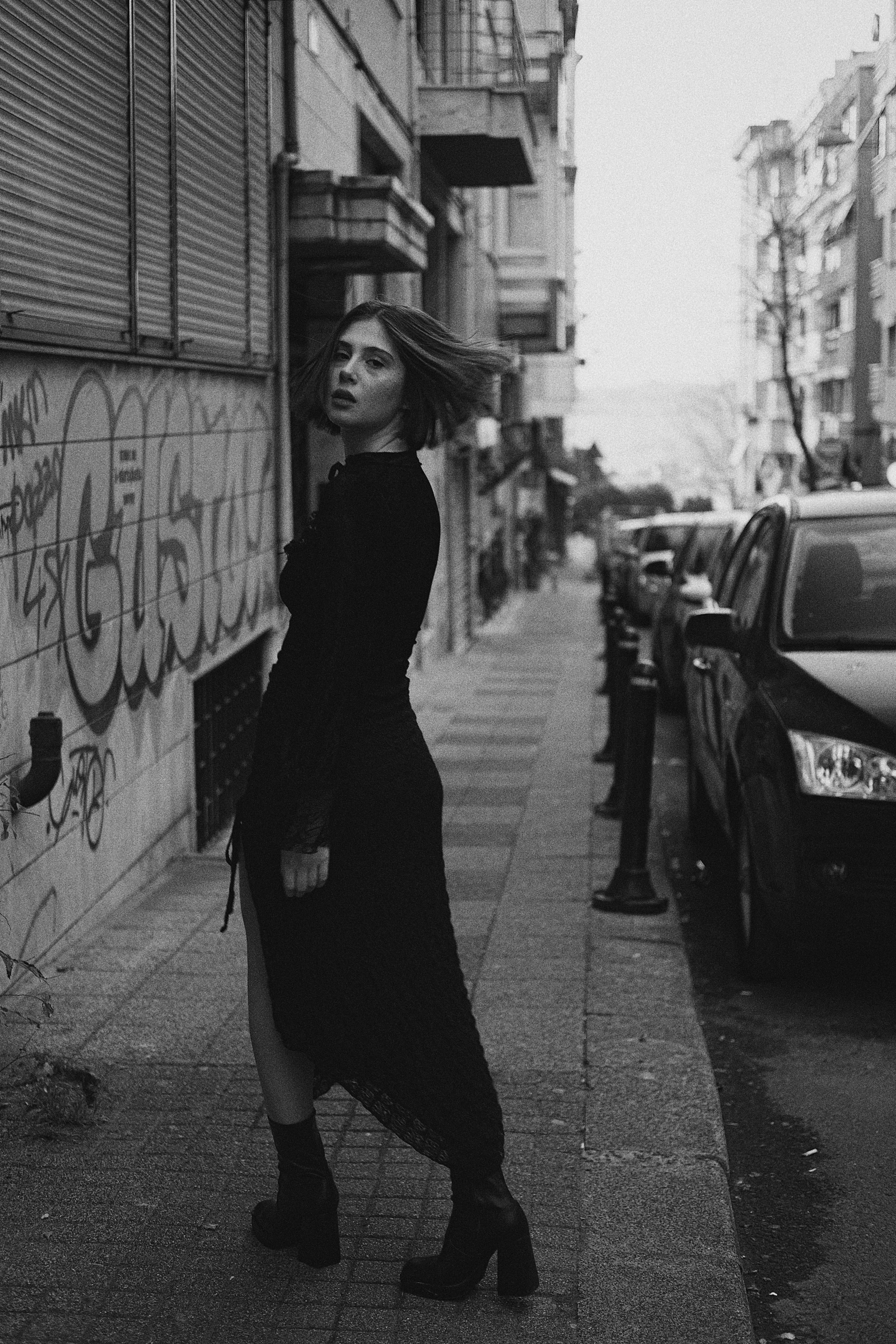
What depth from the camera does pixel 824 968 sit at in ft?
20.9

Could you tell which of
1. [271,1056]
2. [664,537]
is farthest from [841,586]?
[664,537]

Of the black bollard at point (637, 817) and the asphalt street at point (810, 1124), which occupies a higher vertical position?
the black bollard at point (637, 817)

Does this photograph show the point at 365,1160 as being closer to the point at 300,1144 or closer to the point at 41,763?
the point at 300,1144

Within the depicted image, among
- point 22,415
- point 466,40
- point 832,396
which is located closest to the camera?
point 22,415

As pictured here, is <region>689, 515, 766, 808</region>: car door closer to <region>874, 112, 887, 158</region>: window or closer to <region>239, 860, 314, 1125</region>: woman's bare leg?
<region>239, 860, 314, 1125</region>: woman's bare leg

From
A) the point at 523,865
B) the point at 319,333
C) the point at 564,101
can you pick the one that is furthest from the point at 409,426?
the point at 564,101

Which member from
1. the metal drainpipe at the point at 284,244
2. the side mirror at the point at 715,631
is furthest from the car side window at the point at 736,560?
the metal drainpipe at the point at 284,244

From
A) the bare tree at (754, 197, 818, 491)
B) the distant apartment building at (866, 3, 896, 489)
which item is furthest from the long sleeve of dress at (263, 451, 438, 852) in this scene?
the distant apartment building at (866, 3, 896, 489)

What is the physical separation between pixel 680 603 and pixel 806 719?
8.56m

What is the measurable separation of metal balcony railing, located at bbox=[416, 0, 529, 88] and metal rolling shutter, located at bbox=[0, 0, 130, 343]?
32.1ft

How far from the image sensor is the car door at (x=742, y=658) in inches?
265

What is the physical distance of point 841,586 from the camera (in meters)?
6.89

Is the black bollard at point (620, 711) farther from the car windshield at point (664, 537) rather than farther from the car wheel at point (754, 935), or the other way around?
the car windshield at point (664, 537)

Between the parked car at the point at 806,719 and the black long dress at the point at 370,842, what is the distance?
233 centimetres
